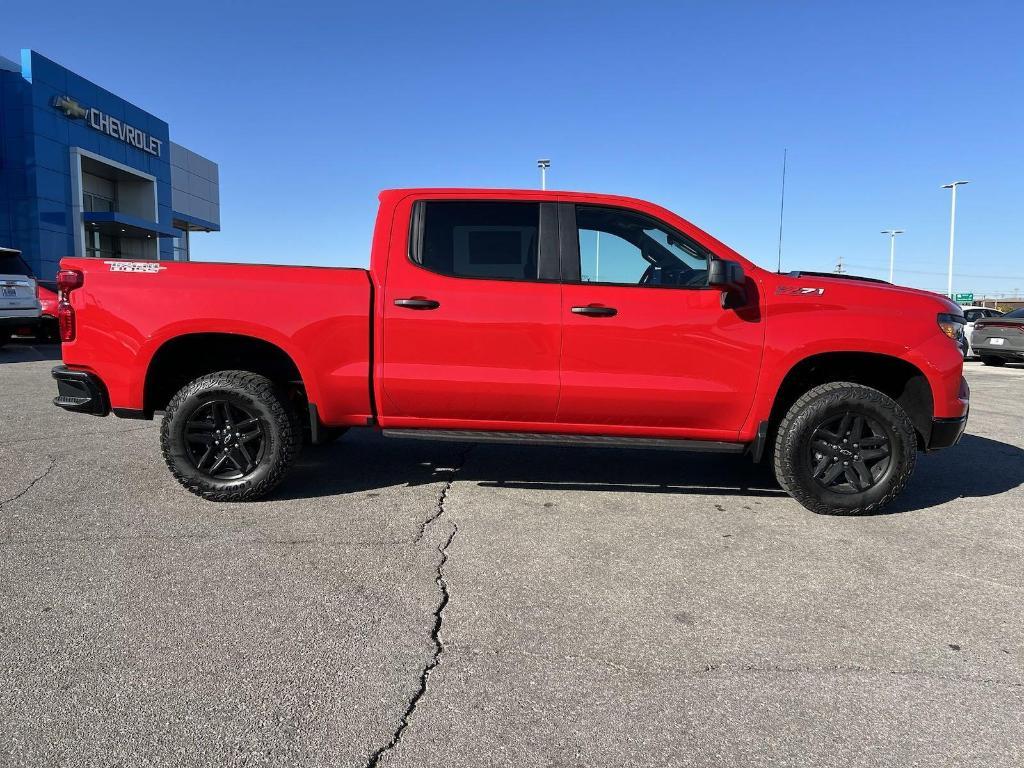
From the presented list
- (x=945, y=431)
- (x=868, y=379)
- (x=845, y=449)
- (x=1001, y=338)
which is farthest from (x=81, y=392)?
(x=1001, y=338)

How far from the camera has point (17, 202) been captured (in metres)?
24.5

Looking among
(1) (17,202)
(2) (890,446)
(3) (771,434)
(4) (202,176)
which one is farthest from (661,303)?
(4) (202,176)

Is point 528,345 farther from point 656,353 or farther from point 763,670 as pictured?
point 763,670

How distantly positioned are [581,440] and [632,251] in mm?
1261

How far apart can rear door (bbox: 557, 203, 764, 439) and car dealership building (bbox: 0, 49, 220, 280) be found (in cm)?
2724

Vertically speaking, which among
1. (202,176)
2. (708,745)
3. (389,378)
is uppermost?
(202,176)

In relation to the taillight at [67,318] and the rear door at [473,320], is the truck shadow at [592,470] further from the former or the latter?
the taillight at [67,318]

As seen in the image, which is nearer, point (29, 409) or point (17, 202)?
point (29, 409)

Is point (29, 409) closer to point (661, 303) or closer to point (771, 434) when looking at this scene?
point (661, 303)

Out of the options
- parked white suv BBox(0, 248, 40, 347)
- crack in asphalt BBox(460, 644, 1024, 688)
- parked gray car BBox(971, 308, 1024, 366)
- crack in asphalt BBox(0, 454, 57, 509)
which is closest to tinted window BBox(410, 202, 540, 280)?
crack in asphalt BBox(460, 644, 1024, 688)

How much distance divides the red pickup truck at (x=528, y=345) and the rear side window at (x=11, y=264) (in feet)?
35.9

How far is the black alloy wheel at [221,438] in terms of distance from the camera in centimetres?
415

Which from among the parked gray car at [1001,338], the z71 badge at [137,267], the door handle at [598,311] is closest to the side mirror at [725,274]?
the door handle at [598,311]

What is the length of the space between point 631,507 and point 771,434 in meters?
1.07
